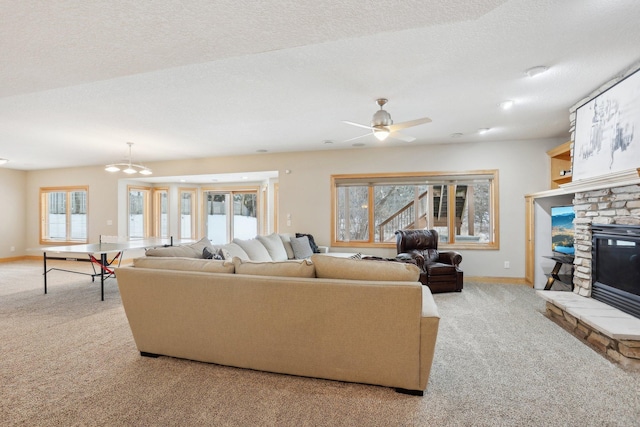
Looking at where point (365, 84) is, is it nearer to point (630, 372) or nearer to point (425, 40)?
point (425, 40)

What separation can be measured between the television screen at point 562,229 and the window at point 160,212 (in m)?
9.12

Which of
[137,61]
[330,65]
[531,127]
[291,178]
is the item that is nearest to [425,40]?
[330,65]

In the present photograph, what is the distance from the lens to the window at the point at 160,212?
9281 millimetres

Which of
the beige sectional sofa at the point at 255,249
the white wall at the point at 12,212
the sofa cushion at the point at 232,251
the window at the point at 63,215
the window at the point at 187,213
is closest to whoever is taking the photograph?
the beige sectional sofa at the point at 255,249

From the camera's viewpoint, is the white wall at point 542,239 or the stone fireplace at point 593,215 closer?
the stone fireplace at point 593,215

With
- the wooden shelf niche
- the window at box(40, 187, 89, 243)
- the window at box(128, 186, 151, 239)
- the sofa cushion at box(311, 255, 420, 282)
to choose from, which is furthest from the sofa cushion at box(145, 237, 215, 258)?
the window at box(40, 187, 89, 243)

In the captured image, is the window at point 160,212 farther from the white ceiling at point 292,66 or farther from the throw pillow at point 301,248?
the throw pillow at point 301,248

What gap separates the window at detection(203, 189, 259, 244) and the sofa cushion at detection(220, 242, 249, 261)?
4622 millimetres

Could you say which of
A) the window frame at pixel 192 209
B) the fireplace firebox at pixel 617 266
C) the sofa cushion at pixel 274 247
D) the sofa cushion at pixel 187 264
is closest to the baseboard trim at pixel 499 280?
the fireplace firebox at pixel 617 266

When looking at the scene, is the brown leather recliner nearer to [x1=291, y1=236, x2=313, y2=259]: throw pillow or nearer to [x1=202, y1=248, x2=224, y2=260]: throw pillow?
[x1=291, y1=236, x2=313, y2=259]: throw pillow

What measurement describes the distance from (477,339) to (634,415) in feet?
4.05

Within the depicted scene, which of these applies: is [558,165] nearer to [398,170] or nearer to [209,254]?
[398,170]

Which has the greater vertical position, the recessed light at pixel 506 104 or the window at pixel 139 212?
the recessed light at pixel 506 104

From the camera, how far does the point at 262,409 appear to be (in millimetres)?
1992
